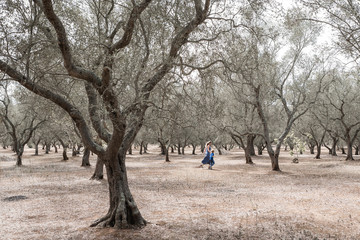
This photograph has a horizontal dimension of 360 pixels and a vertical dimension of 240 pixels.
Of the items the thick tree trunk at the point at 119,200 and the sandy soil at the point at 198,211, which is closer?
the sandy soil at the point at 198,211

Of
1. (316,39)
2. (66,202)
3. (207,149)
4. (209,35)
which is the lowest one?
(66,202)

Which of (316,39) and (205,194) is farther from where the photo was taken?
(316,39)

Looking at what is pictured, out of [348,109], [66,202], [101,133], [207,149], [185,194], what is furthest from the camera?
[348,109]

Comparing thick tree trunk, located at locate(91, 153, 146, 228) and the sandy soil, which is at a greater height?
thick tree trunk, located at locate(91, 153, 146, 228)

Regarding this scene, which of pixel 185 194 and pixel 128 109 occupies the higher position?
pixel 128 109

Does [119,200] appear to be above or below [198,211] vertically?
above

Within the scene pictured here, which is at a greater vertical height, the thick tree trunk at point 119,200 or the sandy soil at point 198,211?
the thick tree trunk at point 119,200

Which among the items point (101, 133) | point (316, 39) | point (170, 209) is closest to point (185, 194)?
point (170, 209)

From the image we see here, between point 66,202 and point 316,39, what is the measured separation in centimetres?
1744

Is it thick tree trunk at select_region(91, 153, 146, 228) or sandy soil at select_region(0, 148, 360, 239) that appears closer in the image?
sandy soil at select_region(0, 148, 360, 239)

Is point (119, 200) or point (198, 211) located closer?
point (119, 200)

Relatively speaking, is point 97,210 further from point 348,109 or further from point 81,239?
point 348,109

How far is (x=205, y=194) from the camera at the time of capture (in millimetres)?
11859

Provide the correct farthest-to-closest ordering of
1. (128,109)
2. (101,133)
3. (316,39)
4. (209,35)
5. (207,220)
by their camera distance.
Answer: (316,39), (209,35), (207,220), (101,133), (128,109)
